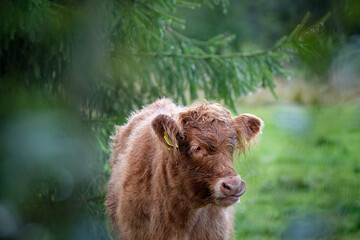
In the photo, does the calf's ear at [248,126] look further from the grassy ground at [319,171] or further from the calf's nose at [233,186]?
the grassy ground at [319,171]

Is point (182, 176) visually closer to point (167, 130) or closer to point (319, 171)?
point (167, 130)

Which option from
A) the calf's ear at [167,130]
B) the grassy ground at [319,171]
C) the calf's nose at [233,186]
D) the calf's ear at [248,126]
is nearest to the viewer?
the grassy ground at [319,171]

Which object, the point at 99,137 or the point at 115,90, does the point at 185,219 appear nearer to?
the point at 99,137

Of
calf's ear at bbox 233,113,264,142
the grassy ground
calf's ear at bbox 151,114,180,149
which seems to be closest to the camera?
the grassy ground

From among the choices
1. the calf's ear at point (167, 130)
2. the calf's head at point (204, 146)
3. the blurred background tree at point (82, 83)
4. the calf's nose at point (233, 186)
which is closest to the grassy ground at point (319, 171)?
the blurred background tree at point (82, 83)

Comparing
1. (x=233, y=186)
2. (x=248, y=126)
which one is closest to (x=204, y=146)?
(x=233, y=186)

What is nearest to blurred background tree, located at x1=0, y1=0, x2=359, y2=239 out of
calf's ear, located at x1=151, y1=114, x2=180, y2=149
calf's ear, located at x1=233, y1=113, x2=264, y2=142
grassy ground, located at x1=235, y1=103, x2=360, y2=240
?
calf's ear, located at x1=233, y1=113, x2=264, y2=142

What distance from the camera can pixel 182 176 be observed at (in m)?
3.30

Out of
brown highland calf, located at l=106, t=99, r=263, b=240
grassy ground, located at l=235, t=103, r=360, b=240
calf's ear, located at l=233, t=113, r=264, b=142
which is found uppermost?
grassy ground, located at l=235, t=103, r=360, b=240

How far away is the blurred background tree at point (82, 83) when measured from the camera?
11.1ft

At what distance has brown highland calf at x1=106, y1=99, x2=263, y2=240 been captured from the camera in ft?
10.2

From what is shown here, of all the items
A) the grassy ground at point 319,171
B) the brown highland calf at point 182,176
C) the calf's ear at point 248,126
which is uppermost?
the grassy ground at point 319,171

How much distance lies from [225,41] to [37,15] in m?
2.68

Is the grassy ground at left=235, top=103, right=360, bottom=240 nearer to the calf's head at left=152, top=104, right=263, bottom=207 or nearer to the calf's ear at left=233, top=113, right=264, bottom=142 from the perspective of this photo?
the calf's head at left=152, top=104, right=263, bottom=207
